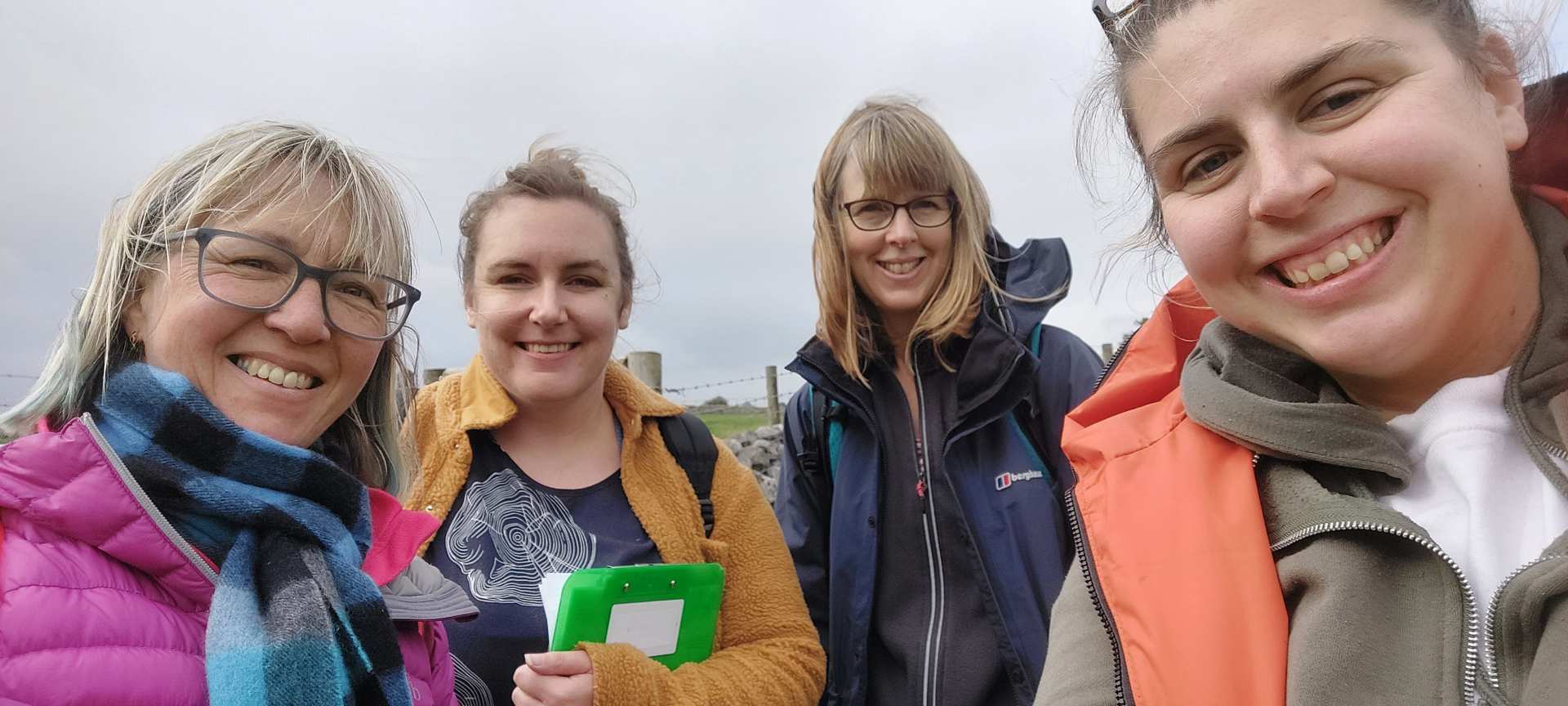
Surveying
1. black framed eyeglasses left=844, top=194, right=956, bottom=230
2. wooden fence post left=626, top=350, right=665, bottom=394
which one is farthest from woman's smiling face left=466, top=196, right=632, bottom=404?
wooden fence post left=626, top=350, right=665, bottom=394

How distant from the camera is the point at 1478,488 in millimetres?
1165

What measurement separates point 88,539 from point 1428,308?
1.96 metres

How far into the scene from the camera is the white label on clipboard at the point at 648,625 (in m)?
2.07

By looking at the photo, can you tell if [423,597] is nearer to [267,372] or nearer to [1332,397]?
[267,372]

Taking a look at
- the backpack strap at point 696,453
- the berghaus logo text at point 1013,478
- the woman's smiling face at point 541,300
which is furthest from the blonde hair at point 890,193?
the woman's smiling face at point 541,300

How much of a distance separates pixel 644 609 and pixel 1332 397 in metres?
1.51

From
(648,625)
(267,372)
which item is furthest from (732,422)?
(267,372)

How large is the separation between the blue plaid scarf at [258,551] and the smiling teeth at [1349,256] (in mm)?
1678

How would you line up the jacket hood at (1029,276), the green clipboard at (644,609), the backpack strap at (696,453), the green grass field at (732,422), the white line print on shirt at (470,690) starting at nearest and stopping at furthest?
1. the green clipboard at (644,609)
2. the white line print on shirt at (470,690)
3. the backpack strap at (696,453)
4. the jacket hood at (1029,276)
5. the green grass field at (732,422)

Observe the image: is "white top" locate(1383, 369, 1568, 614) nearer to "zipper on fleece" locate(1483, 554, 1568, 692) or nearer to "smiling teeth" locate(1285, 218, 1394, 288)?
"zipper on fleece" locate(1483, 554, 1568, 692)

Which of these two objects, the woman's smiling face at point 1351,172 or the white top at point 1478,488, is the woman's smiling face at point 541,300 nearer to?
the woman's smiling face at point 1351,172

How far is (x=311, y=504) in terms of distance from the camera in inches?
64.2

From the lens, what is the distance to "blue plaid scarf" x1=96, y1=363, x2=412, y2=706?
1.40 metres

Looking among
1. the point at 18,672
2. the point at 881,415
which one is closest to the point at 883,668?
the point at 881,415
